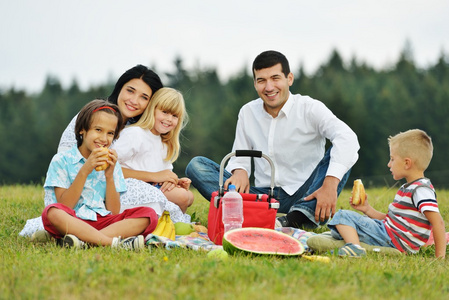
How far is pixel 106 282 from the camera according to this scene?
289cm

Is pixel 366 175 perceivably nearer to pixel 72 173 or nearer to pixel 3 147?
pixel 3 147

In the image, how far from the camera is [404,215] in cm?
441

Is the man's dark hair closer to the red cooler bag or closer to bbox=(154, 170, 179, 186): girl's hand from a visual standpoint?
the red cooler bag

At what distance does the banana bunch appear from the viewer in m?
4.78

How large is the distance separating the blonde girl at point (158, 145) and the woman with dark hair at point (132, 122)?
9 cm

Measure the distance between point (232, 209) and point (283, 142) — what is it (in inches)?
59.2

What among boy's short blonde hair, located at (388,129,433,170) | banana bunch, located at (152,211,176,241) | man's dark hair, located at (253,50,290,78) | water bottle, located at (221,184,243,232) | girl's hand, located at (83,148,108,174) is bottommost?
banana bunch, located at (152,211,176,241)

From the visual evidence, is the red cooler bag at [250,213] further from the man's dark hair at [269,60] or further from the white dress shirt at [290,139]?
the man's dark hair at [269,60]

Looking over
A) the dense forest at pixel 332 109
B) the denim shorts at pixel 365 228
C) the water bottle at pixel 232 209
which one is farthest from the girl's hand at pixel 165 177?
the dense forest at pixel 332 109

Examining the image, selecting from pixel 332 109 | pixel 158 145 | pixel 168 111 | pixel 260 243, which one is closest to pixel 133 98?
pixel 168 111

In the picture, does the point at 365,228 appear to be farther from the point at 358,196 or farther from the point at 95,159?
the point at 95,159

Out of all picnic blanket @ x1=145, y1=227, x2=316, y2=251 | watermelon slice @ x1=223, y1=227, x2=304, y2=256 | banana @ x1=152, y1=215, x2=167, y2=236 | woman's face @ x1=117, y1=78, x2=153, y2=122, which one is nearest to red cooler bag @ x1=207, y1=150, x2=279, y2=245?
picnic blanket @ x1=145, y1=227, x2=316, y2=251

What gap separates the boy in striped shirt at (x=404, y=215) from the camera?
4.29 metres

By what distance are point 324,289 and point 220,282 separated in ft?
1.84
